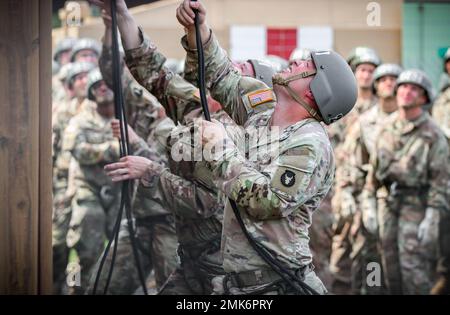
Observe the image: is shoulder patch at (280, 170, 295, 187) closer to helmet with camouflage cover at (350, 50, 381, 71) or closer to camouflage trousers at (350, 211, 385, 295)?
camouflage trousers at (350, 211, 385, 295)

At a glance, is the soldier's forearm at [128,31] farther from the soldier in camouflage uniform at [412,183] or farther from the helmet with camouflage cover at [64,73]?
the helmet with camouflage cover at [64,73]

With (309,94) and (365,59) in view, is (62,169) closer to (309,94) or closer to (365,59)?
(365,59)

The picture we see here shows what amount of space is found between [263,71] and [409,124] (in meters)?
4.40

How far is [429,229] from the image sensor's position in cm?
1070

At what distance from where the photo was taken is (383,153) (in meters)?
11.2

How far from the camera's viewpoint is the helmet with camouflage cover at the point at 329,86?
5.79 m

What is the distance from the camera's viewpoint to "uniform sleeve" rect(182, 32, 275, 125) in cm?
641

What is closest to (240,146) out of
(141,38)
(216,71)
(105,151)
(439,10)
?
(216,71)

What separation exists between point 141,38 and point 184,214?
117 cm

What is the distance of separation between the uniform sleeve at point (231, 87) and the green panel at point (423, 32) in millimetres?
14774

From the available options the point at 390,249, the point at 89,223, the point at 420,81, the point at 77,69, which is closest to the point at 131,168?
the point at 89,223

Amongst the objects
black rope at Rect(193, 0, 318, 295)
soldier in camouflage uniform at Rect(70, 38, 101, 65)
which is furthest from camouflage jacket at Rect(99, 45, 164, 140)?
soldier in camouflage uniform at Rect(70, 38, 101, 65)
